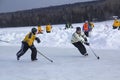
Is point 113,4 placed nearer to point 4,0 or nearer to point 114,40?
point 4,0

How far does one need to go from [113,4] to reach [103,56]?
57.7ft

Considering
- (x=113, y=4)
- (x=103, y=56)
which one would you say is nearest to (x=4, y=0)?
(x=113, y=4)

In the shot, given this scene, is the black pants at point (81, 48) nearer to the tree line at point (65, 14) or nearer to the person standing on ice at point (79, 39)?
the person standing on ice at point (79, 39)

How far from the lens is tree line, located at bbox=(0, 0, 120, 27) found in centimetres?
2764

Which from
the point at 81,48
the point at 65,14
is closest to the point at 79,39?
the point at 81,48

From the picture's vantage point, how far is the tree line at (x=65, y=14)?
27641 millimetres

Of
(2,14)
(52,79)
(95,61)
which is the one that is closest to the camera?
(52,79)

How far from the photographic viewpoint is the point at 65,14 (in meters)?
29.4

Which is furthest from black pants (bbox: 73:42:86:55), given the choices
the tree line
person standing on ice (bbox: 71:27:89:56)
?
the tree line

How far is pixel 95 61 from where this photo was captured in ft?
31.3

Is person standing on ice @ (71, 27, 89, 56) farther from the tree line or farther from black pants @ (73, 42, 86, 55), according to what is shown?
the tree line

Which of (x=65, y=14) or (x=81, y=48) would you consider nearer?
(x=81, y=48)

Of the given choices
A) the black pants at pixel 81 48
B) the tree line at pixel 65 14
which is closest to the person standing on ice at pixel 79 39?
the black pants at pixel 81 48

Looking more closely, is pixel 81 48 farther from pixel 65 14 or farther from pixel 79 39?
pixel 65 14
